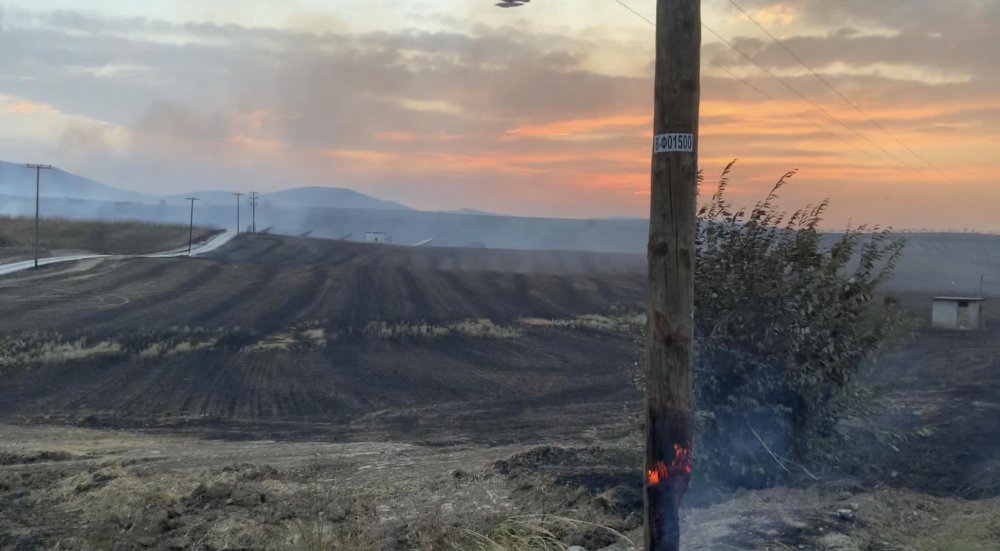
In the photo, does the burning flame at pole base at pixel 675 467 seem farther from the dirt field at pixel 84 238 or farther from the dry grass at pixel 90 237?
the dry grass at pixel 90 237

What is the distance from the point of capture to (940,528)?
7.50 meters

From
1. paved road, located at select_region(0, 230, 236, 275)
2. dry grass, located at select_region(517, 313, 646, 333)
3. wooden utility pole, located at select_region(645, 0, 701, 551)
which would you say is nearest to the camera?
wooden utility pole, located at select_region(645, 0, 701, 551)

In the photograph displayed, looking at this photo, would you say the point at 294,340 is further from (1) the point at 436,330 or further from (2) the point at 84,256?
(2) the point at 84,256

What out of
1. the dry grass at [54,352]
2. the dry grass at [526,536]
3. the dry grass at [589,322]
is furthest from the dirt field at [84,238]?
the dry grass at [526,536]

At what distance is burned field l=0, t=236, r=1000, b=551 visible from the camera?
829 cm

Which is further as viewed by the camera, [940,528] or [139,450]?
[139,450]

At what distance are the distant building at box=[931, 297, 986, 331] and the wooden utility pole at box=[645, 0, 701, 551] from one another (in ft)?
120

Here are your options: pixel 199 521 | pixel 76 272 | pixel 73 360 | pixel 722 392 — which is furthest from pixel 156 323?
pixel 722 392

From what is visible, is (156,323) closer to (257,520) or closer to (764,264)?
(257,520)

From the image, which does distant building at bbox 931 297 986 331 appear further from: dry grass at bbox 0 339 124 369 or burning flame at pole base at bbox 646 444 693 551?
burning flame at pole base at bbox 646 444 693 551

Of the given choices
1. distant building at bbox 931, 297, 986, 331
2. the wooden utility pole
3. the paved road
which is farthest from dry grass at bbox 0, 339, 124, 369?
distant building at bbox 931, 297, 986, 331

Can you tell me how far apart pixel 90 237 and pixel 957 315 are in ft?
239

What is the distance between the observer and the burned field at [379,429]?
8289 mm

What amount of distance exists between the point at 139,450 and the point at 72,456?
5.48 feet
